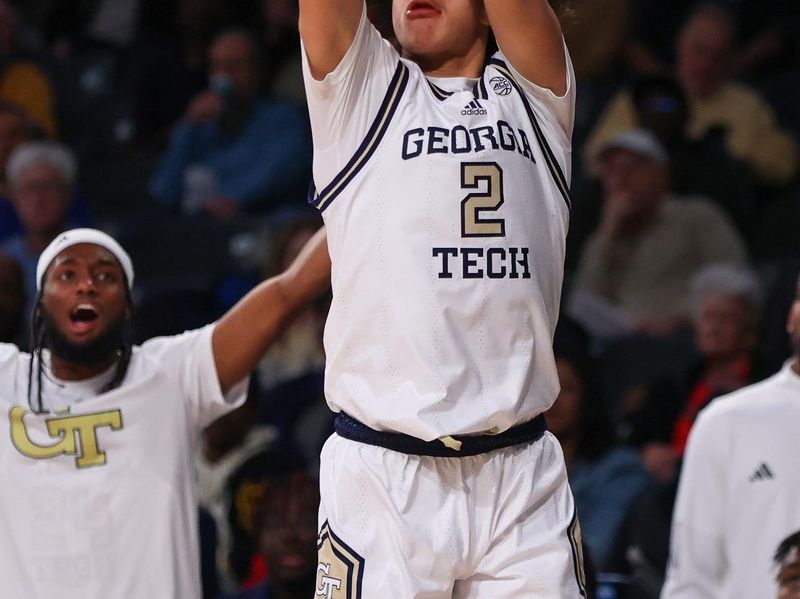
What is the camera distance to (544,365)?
4.04m

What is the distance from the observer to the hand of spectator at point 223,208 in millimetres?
9203

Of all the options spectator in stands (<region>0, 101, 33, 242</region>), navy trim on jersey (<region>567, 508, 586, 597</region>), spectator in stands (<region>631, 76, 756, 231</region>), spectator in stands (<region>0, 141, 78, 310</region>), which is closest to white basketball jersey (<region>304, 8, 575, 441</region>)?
navy trim on jersey (<region>567, 508, 586, 597</region>)

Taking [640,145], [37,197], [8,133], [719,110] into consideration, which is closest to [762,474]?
[640,145]

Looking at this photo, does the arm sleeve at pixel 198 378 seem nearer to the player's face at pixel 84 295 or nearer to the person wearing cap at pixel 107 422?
the person wearing cap at pixel 107 422

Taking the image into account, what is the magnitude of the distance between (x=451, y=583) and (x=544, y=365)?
0.56 m

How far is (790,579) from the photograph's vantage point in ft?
17.6

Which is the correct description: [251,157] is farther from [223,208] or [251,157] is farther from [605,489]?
[605,489]

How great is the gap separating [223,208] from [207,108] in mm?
770

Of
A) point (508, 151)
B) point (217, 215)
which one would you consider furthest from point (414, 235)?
point (217, 215)

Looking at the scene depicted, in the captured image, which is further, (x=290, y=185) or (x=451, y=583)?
(x=290, y=185)

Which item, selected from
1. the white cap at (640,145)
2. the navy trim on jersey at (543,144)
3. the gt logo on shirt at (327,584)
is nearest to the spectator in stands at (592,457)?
the white cap at (640,145)

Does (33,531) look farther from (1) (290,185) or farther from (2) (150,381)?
(1) (290,185)

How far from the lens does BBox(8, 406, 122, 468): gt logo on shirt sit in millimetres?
5133

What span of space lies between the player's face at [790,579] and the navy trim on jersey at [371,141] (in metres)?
2.17
